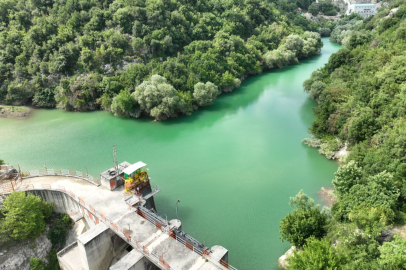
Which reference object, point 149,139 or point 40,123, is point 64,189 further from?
point 40,123

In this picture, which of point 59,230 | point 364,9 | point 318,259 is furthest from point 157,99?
point 364,9

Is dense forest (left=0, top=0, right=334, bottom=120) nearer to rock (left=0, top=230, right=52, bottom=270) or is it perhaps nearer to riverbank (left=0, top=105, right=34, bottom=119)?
riverbank (left=0, top=105, right=34, bottom=119)

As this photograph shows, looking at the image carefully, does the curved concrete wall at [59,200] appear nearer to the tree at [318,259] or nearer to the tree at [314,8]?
A: the tree at [318,259]

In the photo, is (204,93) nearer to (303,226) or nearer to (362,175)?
(362,175)

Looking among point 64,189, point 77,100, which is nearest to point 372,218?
point 64,189

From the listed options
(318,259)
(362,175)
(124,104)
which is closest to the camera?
(318,259)

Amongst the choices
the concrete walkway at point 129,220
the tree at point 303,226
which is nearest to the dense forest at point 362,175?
the tree at point 303,226

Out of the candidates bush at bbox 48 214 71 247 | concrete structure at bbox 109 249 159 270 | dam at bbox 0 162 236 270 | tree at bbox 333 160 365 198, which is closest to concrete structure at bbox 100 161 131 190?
dam at bbox 0 162 236 270
